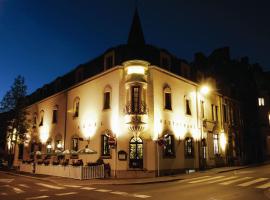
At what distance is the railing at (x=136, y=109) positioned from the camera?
20.4 metres

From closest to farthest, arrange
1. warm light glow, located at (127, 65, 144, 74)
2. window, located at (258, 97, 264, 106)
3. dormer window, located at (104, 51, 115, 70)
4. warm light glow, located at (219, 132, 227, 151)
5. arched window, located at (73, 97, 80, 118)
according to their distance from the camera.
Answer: warm light glow, located at (127, 65, 144, 74), dormer window, located at (104, 51, 115, 70), arched window, located at (73, 97, 80, 118), warm light glow, located at (219, 132, 227, 151), window, located at (258, 97, 264, 106)

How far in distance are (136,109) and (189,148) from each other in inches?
295

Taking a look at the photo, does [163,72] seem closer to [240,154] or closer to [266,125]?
[240,154]

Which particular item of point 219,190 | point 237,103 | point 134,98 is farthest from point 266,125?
point 219,190

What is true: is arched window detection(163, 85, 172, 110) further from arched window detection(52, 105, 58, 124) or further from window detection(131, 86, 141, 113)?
arched window detection(52, 105, 58, 124)

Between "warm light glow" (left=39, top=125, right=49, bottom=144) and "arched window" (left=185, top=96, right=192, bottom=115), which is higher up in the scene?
"arched window" (left=185, top=96, right=192, bottom=115)

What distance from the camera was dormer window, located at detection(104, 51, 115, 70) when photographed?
905 inches

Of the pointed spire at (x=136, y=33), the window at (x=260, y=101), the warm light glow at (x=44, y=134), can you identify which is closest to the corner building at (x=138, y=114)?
the pointed spire at (x=136, y=33)

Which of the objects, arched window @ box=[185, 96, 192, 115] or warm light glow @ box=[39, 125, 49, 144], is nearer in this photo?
arched window @ box=[185, 96, 192, 115]

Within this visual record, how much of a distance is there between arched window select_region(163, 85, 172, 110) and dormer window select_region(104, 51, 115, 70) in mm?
5081

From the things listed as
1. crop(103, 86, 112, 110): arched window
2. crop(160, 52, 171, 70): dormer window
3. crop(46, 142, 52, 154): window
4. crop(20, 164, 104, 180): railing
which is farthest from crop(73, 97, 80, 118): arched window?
crop(160, 52, 171, 70): dormer window

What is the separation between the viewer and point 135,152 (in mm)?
20562

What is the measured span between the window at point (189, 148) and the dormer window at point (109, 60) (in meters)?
9.68

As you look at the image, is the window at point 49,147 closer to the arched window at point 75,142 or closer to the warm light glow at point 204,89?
the arched window at point 75,142
